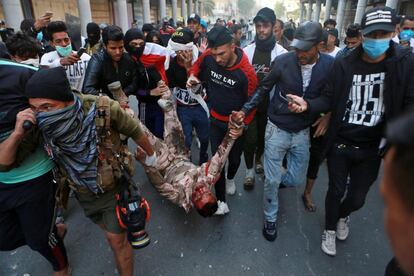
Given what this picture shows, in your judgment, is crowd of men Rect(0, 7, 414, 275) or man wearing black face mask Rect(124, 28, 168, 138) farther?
man wearing black face mask Rect(124, 28, 168, 138)

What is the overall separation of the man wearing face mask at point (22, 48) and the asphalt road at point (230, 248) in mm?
1743

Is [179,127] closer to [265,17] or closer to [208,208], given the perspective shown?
[208,208]

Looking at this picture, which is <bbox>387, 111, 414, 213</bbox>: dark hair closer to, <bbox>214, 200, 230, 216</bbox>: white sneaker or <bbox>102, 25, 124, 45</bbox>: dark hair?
<bbox>214, 200, 230, 216</bbox>: white sneaker

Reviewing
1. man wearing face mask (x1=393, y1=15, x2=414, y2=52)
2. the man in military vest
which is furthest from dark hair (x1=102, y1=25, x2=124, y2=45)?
man wearing face mask (x1=393, y1=15, x2=414, y2=52)

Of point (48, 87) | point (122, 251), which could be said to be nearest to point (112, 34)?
point (48, 87)

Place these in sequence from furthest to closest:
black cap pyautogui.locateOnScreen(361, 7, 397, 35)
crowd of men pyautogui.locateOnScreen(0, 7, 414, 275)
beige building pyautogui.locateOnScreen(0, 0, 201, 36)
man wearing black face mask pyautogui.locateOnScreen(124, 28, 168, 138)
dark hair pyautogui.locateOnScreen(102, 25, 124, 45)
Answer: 1. beige building pyautogui.locateOnScreen(0, 0, 201, 36)
2. man wearing black face mask pyautogui.locateOnScreen(124, 28, 168, 138)
3. dark hair pyautogui.locateOnScreen(102, 25, 124, 45)
4. black cap pyautogui.locateOnScreen(361, 7, 397, 35)
5. crowd of men pyautogui.locateOnScreen(0, 7, 414, 275)

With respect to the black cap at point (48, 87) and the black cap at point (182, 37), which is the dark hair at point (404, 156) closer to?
the black cap at point (48, 87)

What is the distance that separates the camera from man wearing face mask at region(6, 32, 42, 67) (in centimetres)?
→ 299

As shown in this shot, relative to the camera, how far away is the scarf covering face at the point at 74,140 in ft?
5.82

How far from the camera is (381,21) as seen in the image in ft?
7.03

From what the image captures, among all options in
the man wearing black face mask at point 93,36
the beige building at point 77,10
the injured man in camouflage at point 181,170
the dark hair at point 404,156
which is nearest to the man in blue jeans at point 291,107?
the injured man in camouflage at point 181,170

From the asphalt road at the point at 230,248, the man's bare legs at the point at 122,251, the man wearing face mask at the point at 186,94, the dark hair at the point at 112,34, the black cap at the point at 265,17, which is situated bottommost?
the asphalt road at the point at 230,248

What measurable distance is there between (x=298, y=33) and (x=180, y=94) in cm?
180

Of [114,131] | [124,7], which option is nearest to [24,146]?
[114,131]
